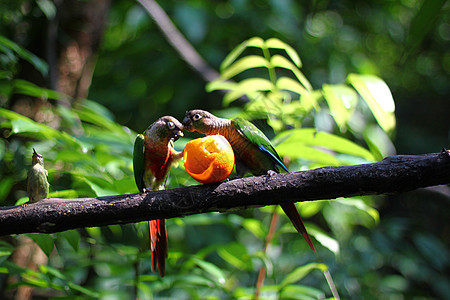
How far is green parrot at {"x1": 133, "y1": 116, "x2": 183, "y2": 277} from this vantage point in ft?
5.40

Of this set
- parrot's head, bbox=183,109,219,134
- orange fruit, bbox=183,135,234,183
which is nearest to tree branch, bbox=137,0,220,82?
parrot's head, bbox=183,109,219,134

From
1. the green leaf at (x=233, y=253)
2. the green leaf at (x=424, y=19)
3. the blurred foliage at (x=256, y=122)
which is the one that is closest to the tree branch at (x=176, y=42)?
the blurred foliage at (x=256, y=122)

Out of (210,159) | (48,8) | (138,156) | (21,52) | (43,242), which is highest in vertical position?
(48,8)

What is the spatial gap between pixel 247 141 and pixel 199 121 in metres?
0.22

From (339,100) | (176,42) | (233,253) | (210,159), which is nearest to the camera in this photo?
(210,159)

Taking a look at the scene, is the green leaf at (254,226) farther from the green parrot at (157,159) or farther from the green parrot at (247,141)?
the green parrot at (247,141)

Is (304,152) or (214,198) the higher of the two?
(304,152)

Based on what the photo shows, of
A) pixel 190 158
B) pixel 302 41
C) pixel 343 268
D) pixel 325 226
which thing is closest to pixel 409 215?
pixel 325 226

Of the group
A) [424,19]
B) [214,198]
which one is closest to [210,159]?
[214,198]

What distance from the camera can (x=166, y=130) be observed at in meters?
1.64

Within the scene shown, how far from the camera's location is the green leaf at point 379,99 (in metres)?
1.80

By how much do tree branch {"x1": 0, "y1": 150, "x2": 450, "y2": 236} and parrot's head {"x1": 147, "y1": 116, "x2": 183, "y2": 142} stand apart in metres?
0.30

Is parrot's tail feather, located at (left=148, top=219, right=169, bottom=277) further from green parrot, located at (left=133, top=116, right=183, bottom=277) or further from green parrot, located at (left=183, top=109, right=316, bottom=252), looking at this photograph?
green parrot, located at (left=183, top=109, right=316, bottom=252)

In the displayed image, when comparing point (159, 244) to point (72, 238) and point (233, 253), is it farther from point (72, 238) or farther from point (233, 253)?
point (233, 253)
